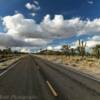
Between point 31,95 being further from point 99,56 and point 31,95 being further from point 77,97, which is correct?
point 99,56

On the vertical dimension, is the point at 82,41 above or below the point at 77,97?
above

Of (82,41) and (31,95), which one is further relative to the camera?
(82,41)

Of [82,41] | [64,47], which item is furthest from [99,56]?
[64,47]

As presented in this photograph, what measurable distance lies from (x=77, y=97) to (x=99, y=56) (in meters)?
72.0

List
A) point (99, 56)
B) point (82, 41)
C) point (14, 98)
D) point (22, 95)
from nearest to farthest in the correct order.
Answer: point (14, 98) < point (22, 95) < point (82, 41) < point (99, 56)

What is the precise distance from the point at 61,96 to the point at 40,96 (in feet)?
3.03

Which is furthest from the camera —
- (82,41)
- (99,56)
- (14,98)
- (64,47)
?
(64,47)

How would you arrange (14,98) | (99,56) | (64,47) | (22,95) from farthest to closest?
(64,47) < (99,56) < (22,95) < (14,98)

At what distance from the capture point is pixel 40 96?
866 cm

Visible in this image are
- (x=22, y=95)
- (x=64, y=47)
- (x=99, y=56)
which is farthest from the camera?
(x=64, y=47)

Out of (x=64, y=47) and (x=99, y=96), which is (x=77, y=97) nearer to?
(x=99, y=96)

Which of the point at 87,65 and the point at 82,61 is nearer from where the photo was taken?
the point at 87,65

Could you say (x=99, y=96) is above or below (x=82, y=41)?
below

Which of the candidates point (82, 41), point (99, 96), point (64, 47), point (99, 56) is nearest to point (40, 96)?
point (99, 96)
